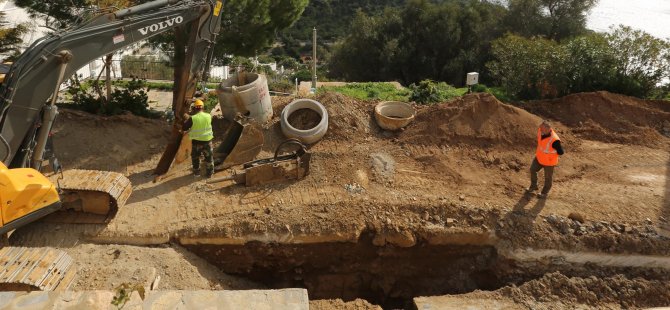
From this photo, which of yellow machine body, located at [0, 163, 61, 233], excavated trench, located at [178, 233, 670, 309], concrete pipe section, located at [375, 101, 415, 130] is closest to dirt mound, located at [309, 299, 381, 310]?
excavated trench, located at [178, 233, 670, 309]

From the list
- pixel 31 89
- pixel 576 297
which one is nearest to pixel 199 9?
pixel 31 89

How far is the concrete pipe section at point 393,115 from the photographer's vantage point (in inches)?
419

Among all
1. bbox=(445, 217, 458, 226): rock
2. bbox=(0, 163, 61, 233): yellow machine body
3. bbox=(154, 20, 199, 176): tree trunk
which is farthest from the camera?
bbox=(154, 20, 199, 176): tree trunk

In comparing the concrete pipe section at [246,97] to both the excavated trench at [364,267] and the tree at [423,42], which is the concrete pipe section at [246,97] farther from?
the tree at [423,42]

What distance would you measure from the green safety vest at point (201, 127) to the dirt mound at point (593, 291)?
5631 mm

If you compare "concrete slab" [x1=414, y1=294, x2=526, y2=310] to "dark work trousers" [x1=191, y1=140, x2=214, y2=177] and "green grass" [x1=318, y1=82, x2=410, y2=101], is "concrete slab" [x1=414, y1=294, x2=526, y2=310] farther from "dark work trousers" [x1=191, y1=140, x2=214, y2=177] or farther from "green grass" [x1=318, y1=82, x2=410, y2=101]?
"green grass" [x1=318, y1=82, x2=410, y2=101]

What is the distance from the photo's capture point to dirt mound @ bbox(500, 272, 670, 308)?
711cm

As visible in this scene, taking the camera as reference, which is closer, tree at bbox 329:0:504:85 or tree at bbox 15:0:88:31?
tree at bbox 15:0:88:31

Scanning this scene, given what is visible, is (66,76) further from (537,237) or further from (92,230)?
(537,237)

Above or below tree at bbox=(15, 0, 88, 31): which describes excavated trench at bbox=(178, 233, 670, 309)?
below

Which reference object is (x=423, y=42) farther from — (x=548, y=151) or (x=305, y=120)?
(x=548, y=151)

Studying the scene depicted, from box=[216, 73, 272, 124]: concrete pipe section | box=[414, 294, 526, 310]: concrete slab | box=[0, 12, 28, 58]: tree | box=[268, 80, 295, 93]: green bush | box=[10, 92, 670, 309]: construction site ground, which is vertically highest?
box=[0, 12, 28, 58]: tree

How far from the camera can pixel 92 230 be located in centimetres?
765

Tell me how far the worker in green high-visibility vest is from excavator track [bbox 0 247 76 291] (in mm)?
3060
